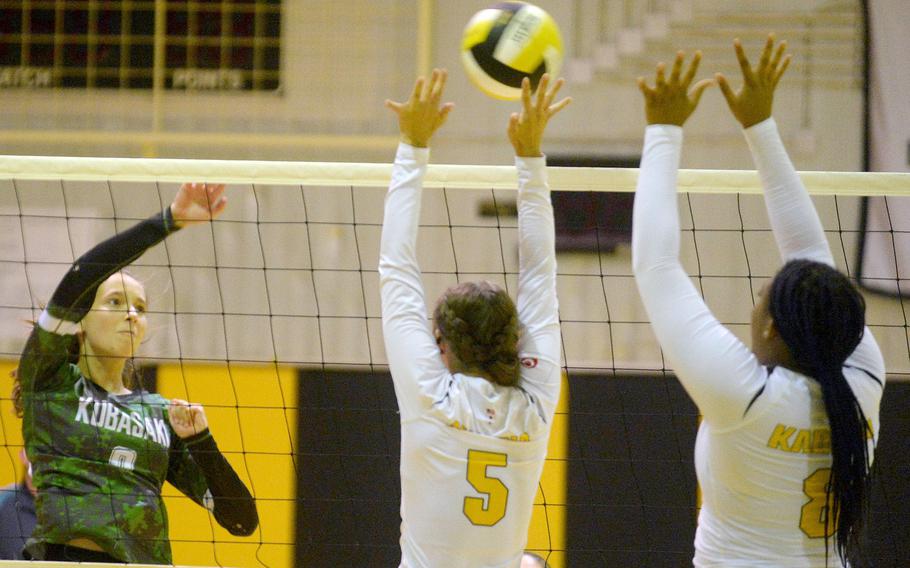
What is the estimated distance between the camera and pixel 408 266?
2.30 metres

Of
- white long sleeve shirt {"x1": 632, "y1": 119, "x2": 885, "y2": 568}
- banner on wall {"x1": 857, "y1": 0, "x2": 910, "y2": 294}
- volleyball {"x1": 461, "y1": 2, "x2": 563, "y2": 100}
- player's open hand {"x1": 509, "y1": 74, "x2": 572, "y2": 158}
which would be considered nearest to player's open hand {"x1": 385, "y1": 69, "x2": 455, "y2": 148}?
player's open hand {"x1": 509, "y1": 74, "x2": 572, "y2": 158}

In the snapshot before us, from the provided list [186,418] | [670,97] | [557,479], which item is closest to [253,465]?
[557,479]

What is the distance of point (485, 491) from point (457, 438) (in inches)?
5.2

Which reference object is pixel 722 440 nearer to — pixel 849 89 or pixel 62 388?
pixel 62 388

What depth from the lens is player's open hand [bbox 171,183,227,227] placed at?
3004mm

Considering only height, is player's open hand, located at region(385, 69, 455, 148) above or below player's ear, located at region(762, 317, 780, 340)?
above

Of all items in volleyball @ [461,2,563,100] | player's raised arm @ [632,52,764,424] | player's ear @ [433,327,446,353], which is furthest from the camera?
volleyball @ [461,2,563,100]

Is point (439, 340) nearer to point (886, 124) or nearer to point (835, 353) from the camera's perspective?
point (835, 353)

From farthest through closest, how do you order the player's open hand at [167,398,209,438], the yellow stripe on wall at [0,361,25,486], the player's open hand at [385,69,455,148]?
1. the yellow stripe on wall at [0,361,25,486]
2. the player's open hand at [167,398,209,438]
3. the player's open hand at [385,69,455,148]

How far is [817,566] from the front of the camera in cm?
199

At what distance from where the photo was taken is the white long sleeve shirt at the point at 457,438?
2.19 metres

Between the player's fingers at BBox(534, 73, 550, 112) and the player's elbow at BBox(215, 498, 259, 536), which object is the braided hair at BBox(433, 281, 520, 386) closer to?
the player's fingers at BBox(534, 73, 550, 112)

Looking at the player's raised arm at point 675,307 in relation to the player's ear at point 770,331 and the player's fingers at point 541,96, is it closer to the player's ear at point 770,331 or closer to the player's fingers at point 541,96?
the player's ear at point 770,331

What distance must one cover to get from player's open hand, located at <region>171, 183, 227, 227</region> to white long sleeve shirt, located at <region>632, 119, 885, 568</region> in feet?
4.72
